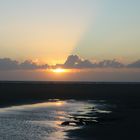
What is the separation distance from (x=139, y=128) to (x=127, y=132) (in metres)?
2.78

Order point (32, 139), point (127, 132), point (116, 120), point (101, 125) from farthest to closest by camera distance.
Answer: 1. point (116, 120)
2. point (101, 125)
3. point (127, 132)
4. point (32, 139)

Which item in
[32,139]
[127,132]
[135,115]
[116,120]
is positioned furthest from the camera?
[135,115]

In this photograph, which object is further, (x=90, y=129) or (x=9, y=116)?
(x=9, y=116)

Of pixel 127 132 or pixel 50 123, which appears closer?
pixel 127 132

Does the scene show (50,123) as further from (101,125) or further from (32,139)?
(32,139)

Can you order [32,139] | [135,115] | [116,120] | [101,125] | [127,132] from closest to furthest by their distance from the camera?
1. [32,139]
2. [127,132]
3. [101,125]
4. [116,120]
5. [135,115]

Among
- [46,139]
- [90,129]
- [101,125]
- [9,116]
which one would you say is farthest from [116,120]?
[46,139]

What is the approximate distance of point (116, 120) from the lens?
156 feet

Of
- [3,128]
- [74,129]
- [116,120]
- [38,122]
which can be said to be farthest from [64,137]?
[116,120]

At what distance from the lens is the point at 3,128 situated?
38.6 metres

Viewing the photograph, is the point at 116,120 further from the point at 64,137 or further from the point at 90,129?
the point at 64,137

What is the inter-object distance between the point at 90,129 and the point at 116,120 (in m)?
9.00

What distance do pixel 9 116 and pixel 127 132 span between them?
17.0 meters

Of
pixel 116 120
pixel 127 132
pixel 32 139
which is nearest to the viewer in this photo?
pixel 32 139
